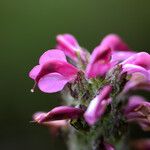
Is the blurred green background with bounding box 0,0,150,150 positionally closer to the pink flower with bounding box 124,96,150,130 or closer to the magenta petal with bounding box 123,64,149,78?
the pink flower with bounding box 124,96,150,130

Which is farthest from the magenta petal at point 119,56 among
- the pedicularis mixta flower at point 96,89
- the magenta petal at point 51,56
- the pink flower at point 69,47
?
the magenta petal at point 51,56

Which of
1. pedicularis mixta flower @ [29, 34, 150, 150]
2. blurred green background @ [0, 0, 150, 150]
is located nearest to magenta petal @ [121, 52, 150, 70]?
pedicularis mixta flower @ [29, 34, 150, 150]

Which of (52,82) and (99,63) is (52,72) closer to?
(52,82)

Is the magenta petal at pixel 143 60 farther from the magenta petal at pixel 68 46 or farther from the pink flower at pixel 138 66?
the magenta petal at pixel 68 46

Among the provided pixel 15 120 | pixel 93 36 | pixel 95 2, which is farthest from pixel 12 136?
pixel 95 2

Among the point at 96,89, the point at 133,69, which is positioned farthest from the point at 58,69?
the point at 133,69

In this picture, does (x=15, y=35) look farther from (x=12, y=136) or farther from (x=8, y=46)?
(x=12, y=136)
